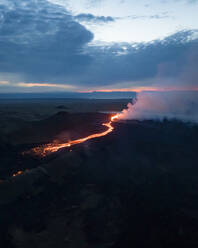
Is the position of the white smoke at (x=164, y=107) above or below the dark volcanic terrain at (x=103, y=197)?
above

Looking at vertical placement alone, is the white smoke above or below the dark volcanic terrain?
above

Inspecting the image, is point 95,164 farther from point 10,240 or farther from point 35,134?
point 35,134

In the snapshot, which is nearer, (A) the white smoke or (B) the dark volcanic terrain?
(B) the dark volcanic terrain

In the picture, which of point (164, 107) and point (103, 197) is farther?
point (164, 107)

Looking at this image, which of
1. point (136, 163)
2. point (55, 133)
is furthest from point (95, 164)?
point (55, 133)

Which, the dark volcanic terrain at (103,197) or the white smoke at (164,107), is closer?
the dark volcanic terrain at (103,197)
